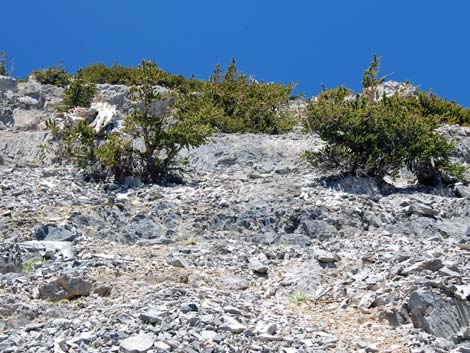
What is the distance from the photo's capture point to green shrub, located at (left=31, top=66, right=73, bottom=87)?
32.5 meters

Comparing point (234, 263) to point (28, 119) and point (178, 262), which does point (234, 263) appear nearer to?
point (178, 262)

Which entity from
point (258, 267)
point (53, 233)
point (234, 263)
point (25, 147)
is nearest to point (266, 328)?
point (258, 267)

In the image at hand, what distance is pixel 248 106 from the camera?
24.3 m

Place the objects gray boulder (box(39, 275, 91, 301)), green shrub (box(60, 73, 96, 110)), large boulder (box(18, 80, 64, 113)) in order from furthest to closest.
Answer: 1. large boulder (box(18, 80, 64, 113))
2. green shrub (box(60, 73, 96, 110))
3. gray boulder (box(39, 275, 91, 301))

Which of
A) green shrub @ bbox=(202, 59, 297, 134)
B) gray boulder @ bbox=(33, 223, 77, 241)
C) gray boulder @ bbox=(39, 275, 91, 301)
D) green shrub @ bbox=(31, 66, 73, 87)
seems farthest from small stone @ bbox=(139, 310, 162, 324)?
green shrub @ bbox=(31, 66, 73, 87)

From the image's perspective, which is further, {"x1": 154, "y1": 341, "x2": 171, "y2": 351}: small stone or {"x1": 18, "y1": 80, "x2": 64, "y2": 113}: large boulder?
{"x1": 18, "y1": 80, "x2": 64, "y2": 113}: large boulder

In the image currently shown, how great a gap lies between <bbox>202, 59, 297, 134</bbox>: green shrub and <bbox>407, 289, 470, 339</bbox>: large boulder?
1498 centimetres

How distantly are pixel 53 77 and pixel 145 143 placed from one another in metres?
19.0

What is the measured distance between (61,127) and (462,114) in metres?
15.7

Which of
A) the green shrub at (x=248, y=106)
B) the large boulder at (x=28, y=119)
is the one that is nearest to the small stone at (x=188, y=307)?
the green shrub at (x=248, y=106)

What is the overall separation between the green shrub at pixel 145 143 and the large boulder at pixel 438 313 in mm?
8968

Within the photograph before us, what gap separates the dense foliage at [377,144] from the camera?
15.6m

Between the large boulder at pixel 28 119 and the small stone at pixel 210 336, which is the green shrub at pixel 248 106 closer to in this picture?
the large boulder at pixel 28 119

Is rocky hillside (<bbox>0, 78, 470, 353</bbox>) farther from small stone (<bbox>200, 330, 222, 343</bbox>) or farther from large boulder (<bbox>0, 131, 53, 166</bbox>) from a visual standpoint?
large boulder (<bbox>0, 131, 53, 166</bbox>)
